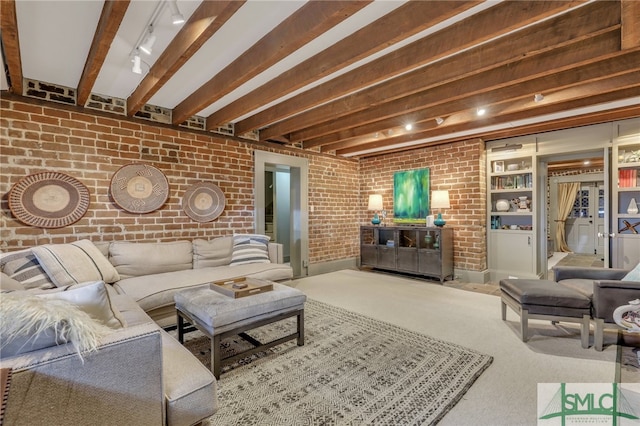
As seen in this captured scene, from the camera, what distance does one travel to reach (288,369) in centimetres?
209

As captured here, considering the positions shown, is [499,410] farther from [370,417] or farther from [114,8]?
[114,8]

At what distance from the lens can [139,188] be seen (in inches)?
135

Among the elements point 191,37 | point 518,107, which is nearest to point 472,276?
point 518,107

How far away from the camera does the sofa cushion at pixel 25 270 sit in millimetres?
2248

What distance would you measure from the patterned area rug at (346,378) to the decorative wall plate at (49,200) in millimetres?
1908

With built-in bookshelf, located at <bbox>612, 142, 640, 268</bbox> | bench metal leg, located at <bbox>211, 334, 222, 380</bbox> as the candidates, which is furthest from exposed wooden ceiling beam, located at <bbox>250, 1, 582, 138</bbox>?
built-in bookshelf, located at <bbox>612, 142, 640, 268</bbox>

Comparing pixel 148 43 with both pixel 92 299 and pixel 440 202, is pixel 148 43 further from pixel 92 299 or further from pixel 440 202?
pixel 440 202

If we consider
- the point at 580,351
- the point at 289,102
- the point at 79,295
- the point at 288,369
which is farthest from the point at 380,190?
the point at 79,295

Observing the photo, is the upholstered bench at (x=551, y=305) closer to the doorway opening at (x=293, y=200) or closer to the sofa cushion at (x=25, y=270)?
the doorway opening at (x=293, y=200)

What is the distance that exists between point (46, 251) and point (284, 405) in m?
2.33

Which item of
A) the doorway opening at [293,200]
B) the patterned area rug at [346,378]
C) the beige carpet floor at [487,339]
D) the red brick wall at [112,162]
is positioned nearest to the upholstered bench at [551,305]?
the beige carpet floor at [487,339]

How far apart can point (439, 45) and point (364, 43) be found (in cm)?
54

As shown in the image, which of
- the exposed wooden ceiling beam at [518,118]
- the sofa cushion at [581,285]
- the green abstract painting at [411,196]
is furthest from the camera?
the green abstract painting at [411,196]

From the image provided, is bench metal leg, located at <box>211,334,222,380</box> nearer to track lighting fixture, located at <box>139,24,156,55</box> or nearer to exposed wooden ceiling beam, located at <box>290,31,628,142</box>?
track lighting fixture, located at <box>139,24,156,55</box>
